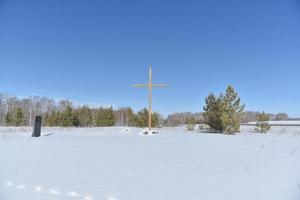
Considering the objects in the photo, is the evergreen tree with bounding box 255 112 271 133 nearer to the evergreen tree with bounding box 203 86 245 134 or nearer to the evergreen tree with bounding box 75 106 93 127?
the evergreen tree with bounding box 203 86 245 134

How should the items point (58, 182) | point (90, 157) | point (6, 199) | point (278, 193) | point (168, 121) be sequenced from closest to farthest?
point (6, 199) < point (278, 193) < point (58, 182) < point (90, 157) < point (168, 121)

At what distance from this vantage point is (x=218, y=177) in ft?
17.6

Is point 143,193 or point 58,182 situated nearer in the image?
point 143,193

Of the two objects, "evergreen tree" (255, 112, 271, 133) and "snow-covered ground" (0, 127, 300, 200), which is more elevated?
"evergreen tree" (255, 112, 271, 133)

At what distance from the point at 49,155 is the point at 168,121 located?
103 metres

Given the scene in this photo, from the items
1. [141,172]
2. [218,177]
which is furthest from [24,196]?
[218,177]

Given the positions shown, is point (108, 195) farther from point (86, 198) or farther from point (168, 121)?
point (168, 121)

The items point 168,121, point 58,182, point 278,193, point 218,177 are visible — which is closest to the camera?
point 278,193

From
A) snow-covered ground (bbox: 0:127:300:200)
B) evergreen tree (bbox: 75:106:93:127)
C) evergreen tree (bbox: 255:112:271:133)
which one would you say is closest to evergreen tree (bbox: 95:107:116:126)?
evergreen tree (bbox: 75:106:93:127)

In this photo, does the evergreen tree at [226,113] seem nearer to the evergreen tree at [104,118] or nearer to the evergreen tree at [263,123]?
the evergreen tree at [263,123]

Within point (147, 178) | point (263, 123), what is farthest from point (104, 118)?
point (147, 178)

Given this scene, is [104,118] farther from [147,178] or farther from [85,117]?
[147,178]

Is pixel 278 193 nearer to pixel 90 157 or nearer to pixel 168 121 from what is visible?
pixel 90 157

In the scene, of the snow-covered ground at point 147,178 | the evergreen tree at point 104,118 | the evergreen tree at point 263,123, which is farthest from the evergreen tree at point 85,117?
the snow-covered ground at point 147,178
